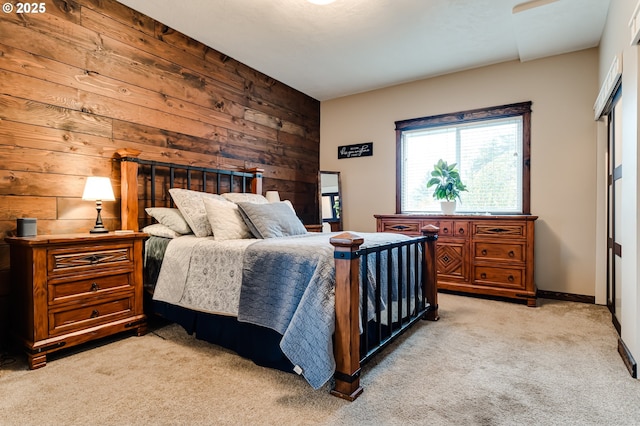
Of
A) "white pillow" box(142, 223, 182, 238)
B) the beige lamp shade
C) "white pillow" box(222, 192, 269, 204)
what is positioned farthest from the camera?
"white pillow" box(222, 192, 269, 204)

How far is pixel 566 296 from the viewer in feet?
11.6

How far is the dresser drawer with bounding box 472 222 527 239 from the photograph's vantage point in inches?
133

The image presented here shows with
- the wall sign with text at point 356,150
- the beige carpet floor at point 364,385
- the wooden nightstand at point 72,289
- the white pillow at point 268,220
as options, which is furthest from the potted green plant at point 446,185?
the wooden nightstand at point 72,289

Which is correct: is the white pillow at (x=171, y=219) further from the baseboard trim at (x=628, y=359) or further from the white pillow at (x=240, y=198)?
the baseboard trim at (x=628, y=359)

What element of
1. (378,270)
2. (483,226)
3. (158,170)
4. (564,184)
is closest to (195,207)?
(158,170)

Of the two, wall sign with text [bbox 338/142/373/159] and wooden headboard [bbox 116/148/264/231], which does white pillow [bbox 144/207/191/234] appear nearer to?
wooden headboard [bbox 116/148/264/231]

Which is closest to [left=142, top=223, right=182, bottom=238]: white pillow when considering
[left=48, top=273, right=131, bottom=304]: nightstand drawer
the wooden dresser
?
[left=48, top=273, right=131, bottom=304]: nightstand drawer

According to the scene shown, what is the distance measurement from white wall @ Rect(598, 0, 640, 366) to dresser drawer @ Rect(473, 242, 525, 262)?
3.98 ft

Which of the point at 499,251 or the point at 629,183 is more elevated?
the point at 629,183

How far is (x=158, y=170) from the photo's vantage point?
311cm

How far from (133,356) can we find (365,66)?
3537mm

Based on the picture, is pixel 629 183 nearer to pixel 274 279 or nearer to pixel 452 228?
pixel 452 228

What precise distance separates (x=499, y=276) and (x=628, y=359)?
1561mm

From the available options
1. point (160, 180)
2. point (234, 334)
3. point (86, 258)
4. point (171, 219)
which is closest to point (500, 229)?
point (234, 334)
